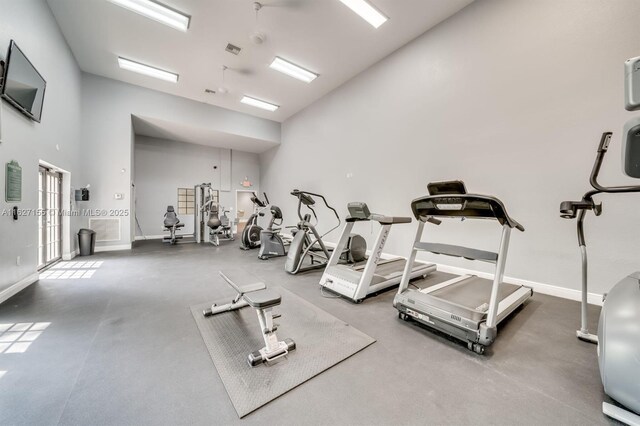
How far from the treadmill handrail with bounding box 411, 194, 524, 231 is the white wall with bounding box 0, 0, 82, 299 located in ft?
15.9

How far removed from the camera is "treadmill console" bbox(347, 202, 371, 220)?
324 cm

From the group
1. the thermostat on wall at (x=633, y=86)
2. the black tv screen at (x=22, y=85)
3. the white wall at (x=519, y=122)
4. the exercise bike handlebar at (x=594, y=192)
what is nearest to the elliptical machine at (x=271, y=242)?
the white wall at (x=519, y=122)

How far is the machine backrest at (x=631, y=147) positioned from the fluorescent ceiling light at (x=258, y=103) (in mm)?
7744

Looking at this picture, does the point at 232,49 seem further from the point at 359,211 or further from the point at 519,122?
the point at 519,122

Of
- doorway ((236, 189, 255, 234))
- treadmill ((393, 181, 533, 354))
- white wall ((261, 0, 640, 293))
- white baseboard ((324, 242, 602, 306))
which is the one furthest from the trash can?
white baseboard ((324, 242, 602, 306))

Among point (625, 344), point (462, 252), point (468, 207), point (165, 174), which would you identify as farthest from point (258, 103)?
point (625, 344)

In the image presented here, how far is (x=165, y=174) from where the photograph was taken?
877 centimetres

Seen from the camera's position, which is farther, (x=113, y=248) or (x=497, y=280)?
(x=113, y=248)

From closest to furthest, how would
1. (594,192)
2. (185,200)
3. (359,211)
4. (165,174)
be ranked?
(594,192) < (359,211) < (165,174) < (185,200)

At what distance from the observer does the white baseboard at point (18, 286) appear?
282 cm

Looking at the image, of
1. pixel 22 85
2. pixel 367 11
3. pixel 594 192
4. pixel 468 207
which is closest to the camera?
pixel 594 192

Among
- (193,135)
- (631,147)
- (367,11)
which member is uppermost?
(367,11)

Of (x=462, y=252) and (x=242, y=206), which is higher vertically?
(x=242, y=206)

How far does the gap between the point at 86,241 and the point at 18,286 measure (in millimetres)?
2913
